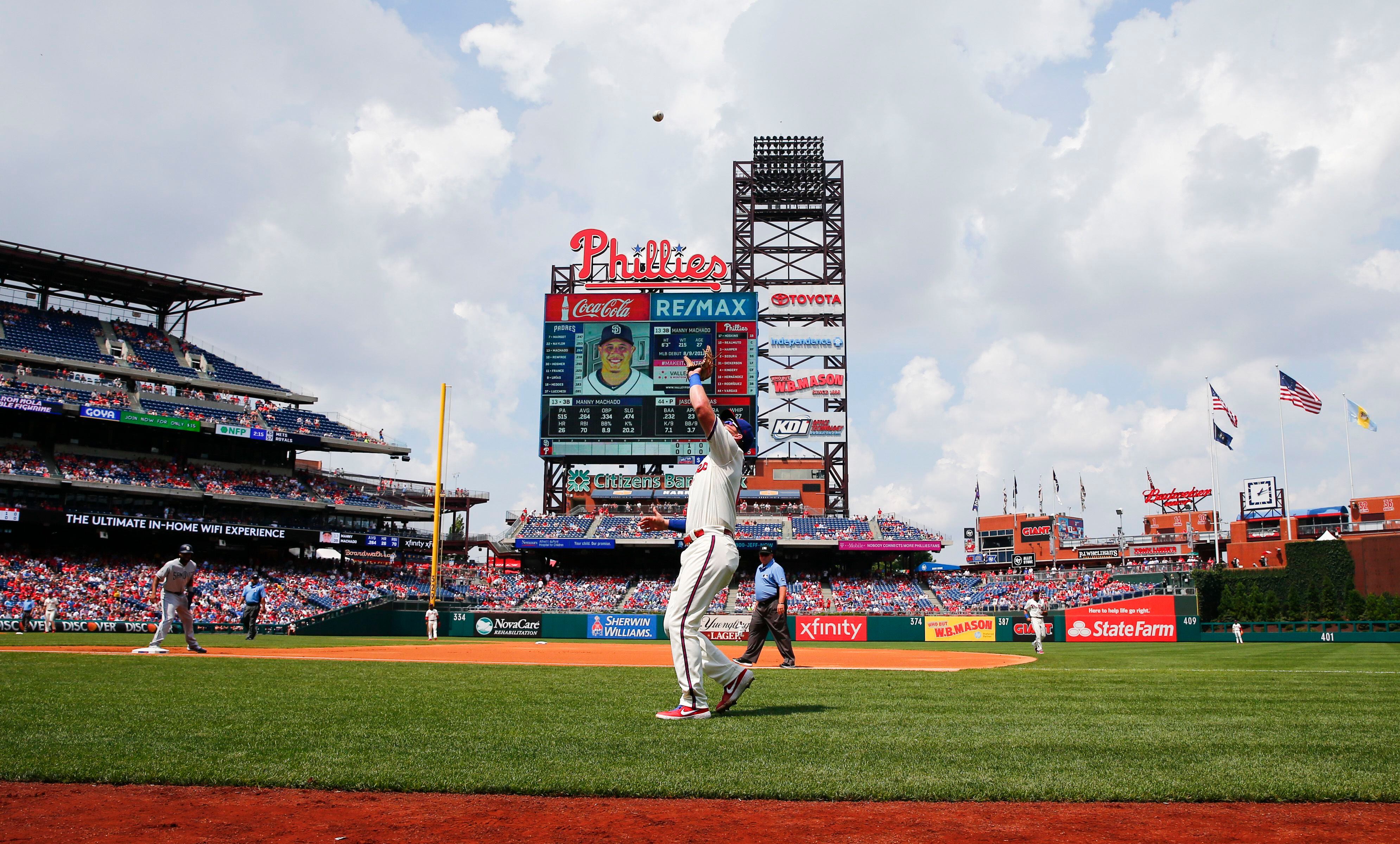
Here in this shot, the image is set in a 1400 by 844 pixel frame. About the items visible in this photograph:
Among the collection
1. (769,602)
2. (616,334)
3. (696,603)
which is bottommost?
(769,602)

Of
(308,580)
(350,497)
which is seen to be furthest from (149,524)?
(350,497)

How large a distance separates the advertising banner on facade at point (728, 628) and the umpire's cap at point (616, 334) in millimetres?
17391

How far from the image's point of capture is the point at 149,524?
4047 cm

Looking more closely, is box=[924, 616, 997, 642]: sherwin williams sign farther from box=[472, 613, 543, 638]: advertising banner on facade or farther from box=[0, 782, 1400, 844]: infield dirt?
box=[0, 782, 1400, 844]: infield dirt

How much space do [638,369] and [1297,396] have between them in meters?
31.9

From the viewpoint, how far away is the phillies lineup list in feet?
152

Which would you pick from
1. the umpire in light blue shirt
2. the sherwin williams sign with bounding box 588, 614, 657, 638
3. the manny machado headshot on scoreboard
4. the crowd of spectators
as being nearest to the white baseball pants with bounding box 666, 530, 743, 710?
the umpire in light blue shirt

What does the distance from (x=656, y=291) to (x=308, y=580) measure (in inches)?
865

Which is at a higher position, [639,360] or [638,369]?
[639,360]

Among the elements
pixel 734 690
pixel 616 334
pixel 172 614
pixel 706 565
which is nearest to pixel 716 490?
pixel 706 565

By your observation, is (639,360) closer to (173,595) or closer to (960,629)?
(960,629)

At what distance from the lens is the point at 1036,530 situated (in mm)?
104688

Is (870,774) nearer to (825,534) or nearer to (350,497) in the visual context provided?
(825,534)

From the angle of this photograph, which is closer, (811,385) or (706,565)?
(706,565)
